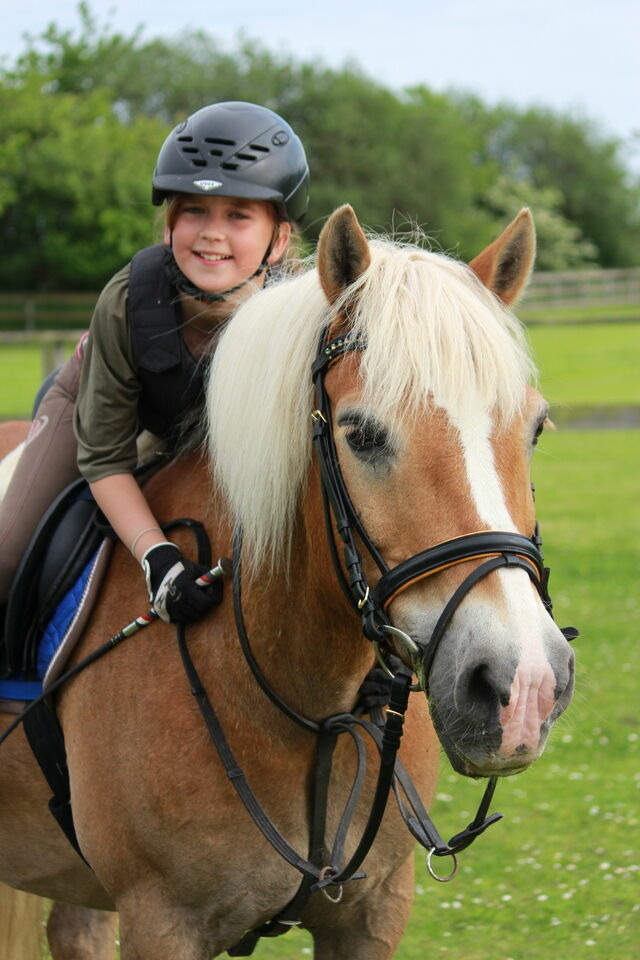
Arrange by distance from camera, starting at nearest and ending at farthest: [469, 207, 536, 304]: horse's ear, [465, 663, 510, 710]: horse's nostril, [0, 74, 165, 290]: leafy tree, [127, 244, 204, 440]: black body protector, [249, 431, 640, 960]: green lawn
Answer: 1. [465, 663, 510, 710]: horse's nostril
2. [469, 207, 536, 304]: horse's ear
3. [127, 244, 204, 440]: black body protector
4. [249, 431, 640, 960]: green lawn
5. [0, 74, 165, 290]: leafy tree

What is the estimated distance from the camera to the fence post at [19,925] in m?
4.07

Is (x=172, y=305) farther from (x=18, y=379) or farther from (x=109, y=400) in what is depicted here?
(x=18, y=379)

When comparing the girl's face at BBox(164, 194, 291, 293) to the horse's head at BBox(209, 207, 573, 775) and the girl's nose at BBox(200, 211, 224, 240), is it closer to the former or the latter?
the girl's nose at BBox(200, 211, 224, 240)

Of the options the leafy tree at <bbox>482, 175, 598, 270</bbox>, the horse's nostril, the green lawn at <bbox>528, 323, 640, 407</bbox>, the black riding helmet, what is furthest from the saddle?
the leafy tree at <bbox>482, 175, 598, 270</bbox>

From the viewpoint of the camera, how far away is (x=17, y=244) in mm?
44844

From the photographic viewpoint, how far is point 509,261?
2752 mm

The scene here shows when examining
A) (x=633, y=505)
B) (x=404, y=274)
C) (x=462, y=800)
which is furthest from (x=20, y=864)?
(x=633, y=505)

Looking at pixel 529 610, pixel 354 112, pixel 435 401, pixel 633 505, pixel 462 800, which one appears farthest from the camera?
pixel 354 112

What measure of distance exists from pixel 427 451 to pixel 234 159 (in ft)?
4.61

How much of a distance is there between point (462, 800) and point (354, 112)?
5790 centimetres

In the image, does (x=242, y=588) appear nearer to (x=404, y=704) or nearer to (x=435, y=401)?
(x=404, y=704)

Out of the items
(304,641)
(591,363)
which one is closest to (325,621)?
(304,641)

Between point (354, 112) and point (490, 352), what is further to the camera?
point (354, 112)

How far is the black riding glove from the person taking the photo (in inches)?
116
